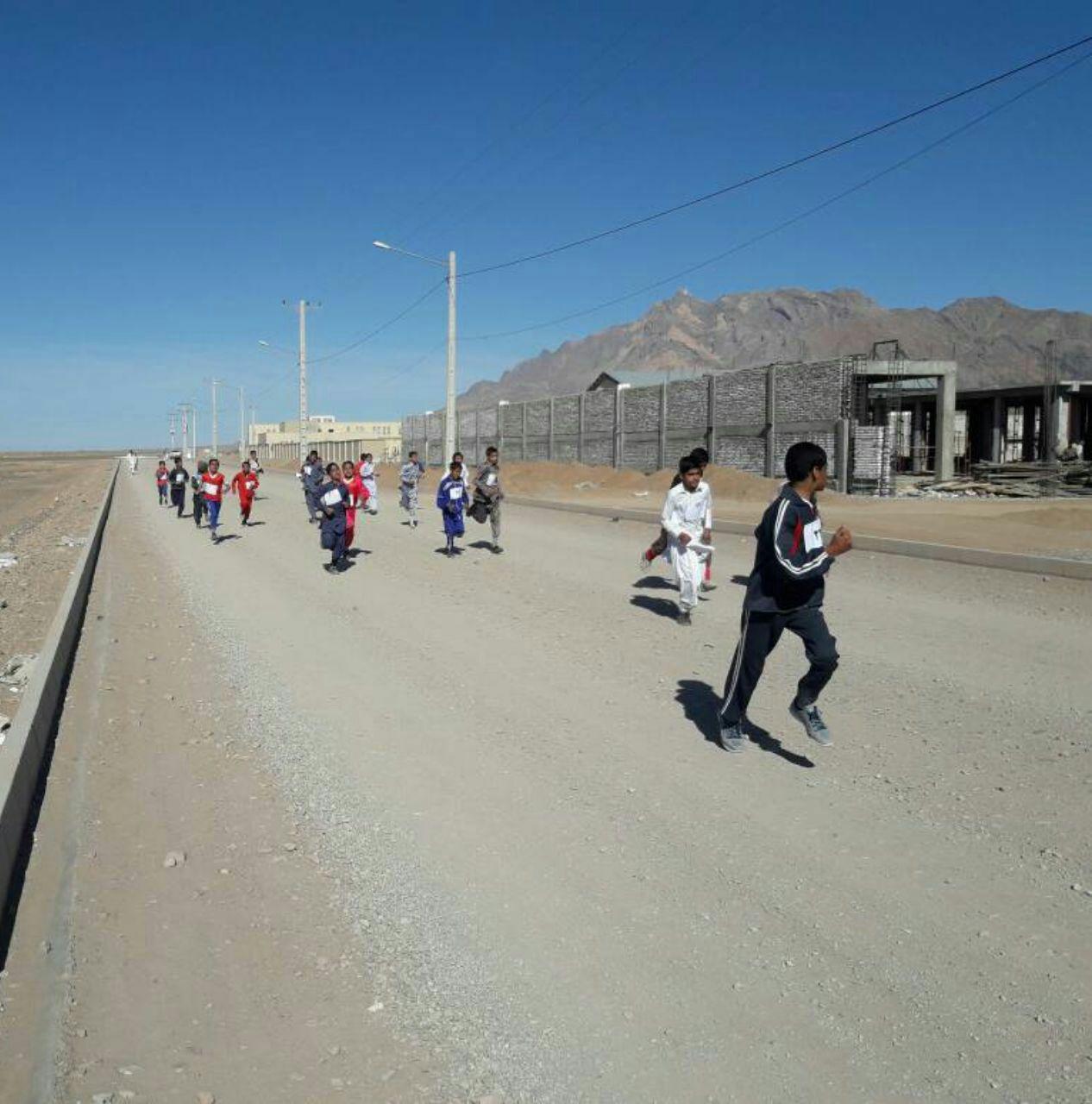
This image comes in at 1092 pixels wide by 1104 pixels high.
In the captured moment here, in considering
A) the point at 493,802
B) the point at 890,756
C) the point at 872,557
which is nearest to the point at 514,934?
the point at 493,802

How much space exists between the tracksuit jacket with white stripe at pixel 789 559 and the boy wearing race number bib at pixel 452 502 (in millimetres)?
11161

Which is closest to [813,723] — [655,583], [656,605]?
[656,605]

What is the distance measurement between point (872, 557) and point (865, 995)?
500 inches

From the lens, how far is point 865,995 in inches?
134

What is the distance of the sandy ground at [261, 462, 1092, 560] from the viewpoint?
17.2m

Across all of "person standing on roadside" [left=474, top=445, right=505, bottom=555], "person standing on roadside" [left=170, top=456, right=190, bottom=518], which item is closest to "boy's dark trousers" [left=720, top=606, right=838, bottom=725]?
"person standing on roadside" [left=474, top=445, right=505, bottom=555]

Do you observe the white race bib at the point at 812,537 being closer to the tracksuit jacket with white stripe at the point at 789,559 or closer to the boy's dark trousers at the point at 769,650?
the tracksuit jacket with white stripe at the point at 789,559

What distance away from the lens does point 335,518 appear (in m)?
15.1

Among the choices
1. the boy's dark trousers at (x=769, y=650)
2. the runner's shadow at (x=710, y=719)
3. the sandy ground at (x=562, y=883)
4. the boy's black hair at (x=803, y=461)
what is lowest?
the sandy ground at (x=562, y=883)

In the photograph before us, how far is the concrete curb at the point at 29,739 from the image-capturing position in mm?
4543

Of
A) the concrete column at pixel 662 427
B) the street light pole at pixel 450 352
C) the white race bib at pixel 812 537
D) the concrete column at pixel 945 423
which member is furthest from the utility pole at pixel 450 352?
the white race bib at pixel 812 537

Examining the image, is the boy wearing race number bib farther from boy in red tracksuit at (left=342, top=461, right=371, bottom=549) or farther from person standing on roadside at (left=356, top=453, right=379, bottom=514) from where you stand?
person standing on roadside at (left=356, top=453, right=379, bottom=514)

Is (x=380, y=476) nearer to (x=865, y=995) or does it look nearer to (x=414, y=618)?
(x=414, y=618)

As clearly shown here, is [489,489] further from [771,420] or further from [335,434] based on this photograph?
[335,434]
